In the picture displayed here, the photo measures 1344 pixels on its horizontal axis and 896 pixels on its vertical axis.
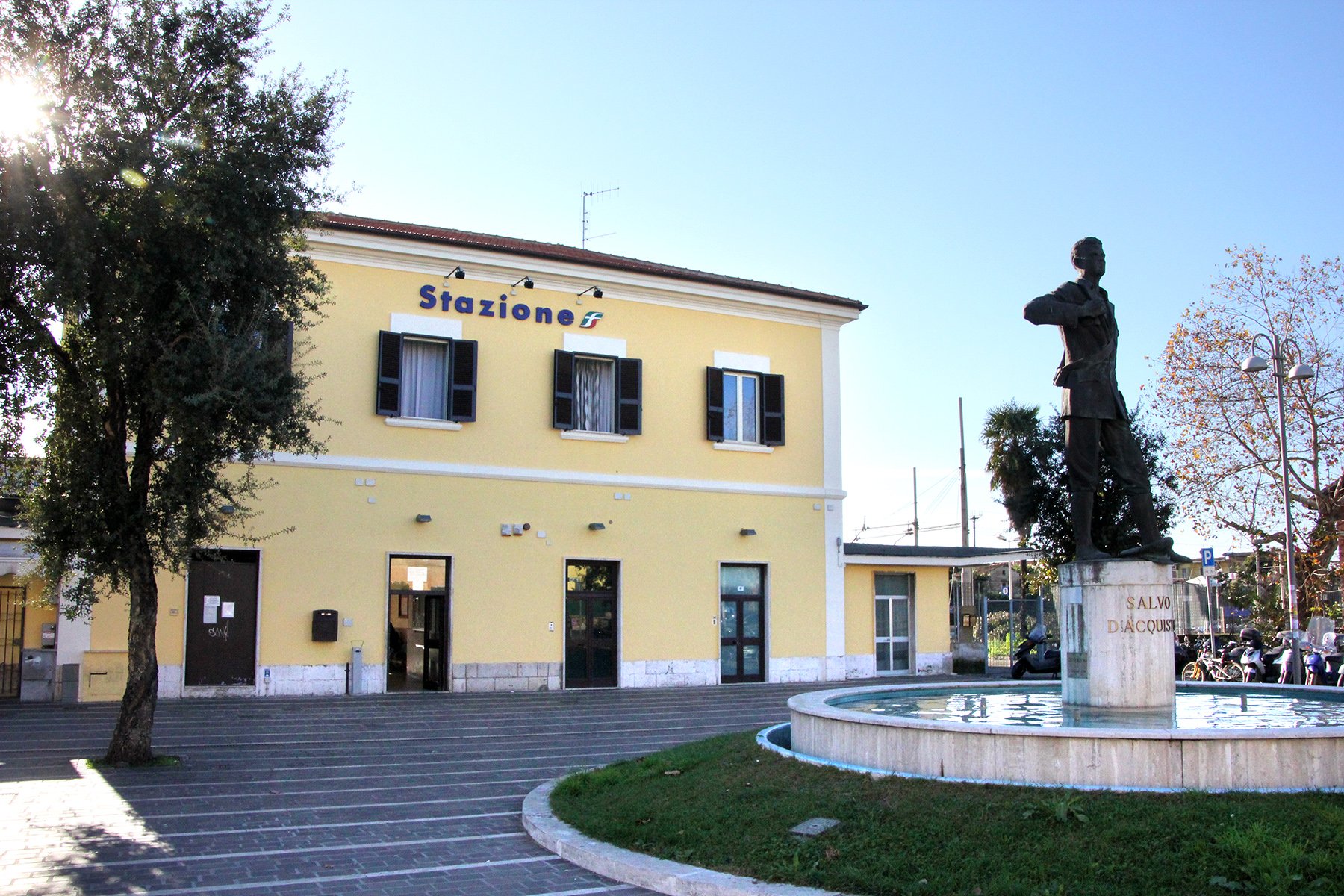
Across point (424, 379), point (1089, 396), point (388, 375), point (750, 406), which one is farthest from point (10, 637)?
point (1089, 396)

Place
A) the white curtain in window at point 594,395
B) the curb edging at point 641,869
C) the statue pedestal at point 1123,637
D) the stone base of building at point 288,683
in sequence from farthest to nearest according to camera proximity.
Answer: the white curtain in window at point 594,395 → the stone base of building at point 288,683 → the statue pedestal at point 1123,637 → the curb edging at point 641,869

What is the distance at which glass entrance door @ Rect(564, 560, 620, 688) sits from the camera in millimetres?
22359

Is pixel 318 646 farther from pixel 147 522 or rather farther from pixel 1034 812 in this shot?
pixel 1034 812

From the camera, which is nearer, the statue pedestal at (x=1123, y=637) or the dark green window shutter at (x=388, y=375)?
the statue pedestal at (x=1123, y=637)

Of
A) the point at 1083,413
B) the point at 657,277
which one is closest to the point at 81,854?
the point at 1083,413

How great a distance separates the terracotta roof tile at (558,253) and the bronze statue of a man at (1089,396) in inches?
533

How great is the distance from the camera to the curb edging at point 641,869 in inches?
265

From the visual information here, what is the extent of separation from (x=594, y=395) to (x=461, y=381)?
299 cm

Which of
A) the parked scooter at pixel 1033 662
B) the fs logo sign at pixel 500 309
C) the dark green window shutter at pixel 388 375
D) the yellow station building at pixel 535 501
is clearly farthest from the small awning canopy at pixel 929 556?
the dark green window shutter at pixel 388 375

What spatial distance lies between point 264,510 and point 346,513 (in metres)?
1.44

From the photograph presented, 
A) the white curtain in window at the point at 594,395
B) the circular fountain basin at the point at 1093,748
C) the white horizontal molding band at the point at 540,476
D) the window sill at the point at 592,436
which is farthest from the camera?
the white curtain in window at the point at 594,395

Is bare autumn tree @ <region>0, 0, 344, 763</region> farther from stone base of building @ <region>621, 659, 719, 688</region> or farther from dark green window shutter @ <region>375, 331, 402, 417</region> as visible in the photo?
stone base of building @ <region>621, 659, 719, 688</region>

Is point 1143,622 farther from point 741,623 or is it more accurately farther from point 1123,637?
point 741,623

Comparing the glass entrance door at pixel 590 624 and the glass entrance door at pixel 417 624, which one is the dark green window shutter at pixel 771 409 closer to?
the glass entrance door at pixel 590 624
